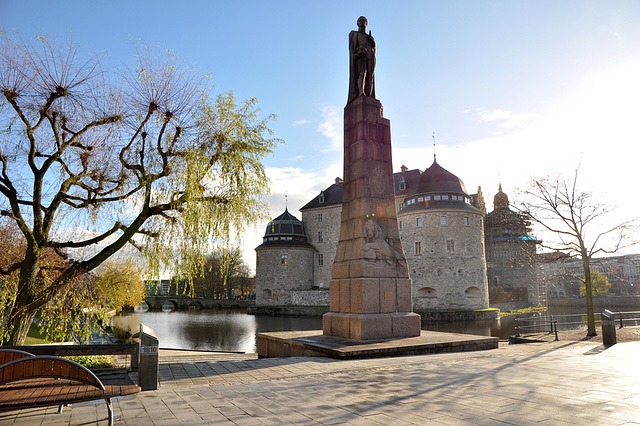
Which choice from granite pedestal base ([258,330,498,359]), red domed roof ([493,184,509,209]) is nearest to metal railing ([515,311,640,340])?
granite pedestal base ([258,330,498,359])

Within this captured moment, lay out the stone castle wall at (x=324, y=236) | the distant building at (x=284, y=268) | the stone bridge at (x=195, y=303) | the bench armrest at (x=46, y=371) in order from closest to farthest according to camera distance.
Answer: the bench armrest at (x=46, y=371), the distant building at (x=284, y=268), the stone castle wall at (x=324, y=236), the stone bridge at (x=195, y=303)

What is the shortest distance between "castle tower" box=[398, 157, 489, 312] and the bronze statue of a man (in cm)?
2597

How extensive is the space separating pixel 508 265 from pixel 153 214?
1797 inches

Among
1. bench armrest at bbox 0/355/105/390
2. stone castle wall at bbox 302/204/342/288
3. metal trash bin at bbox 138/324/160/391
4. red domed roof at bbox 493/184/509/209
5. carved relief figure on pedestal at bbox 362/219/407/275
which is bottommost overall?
metal trash bin at bbox 138/324/160/391

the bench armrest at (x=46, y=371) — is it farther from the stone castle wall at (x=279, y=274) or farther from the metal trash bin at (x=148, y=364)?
the stone castle wall at (x=279, y=274)

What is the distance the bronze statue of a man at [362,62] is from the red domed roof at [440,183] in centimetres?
2689

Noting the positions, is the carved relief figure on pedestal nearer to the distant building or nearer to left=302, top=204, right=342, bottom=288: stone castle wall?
the distant building

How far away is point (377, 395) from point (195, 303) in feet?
194

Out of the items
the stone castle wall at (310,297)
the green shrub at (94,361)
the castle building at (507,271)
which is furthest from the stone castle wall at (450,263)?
the green shrub at (94,361)

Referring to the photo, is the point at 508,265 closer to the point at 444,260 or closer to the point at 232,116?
the point at 444,260

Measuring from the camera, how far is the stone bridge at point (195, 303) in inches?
2133

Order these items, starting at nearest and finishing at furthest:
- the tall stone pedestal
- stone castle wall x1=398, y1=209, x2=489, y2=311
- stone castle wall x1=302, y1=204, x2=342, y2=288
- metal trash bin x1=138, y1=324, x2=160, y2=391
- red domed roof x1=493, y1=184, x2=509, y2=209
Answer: metal trash bin x1=138, y1=324, x2=160, y2=391 → the tall stone pedestal → stone castle wall x1=398, y1=209, x2=489, y2=311 → stone castle wall x1=302, y1=204, x2=342, y2=288 → red domed roof x1=493, y1=184, x2=509, y2=209

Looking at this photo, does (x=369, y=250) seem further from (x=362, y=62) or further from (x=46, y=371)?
(x=46, y=371)

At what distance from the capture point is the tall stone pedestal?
9.00 m
